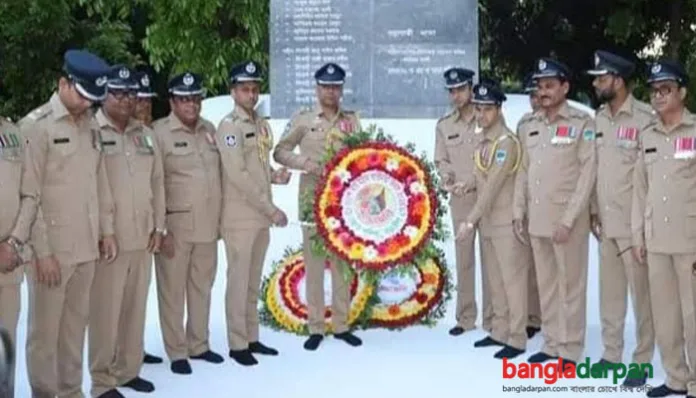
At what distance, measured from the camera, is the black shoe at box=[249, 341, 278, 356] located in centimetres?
545

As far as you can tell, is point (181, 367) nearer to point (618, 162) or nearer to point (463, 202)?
point (463, 202)

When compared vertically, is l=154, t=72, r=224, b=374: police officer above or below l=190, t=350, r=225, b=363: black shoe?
above

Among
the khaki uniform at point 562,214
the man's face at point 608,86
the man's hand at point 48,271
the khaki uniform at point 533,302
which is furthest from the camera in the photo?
the khaki uniform at point 533,302

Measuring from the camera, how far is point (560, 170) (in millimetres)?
5109

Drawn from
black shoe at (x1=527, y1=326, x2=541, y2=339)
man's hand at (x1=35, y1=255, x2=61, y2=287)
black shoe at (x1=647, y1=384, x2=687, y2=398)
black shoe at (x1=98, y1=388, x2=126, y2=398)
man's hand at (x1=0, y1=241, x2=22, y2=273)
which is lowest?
black shoe at (x1=527, y1=326, x2=541, y2=339)

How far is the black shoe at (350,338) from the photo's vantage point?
18.5 feet

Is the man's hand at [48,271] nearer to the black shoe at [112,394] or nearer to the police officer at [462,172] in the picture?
the black shoe at [112,394]

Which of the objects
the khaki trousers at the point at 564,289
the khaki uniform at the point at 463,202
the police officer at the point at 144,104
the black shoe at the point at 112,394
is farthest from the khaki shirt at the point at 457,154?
the black shoe at the point at 112,394

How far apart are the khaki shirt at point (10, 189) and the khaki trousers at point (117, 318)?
2.31 feet

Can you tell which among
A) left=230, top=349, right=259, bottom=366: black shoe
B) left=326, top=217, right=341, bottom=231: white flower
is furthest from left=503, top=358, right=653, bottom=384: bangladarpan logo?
left=230, top=349, right=259, bottom=366: black shoe

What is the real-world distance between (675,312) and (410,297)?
195 centimetres

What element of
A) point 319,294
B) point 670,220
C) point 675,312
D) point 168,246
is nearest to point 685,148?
point 670,220

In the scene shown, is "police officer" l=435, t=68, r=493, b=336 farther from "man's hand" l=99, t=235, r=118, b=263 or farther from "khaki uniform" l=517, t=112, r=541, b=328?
"man's hand" l=99, t=235, r=118, b=263

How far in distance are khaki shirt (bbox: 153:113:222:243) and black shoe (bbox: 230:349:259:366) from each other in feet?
2.17
